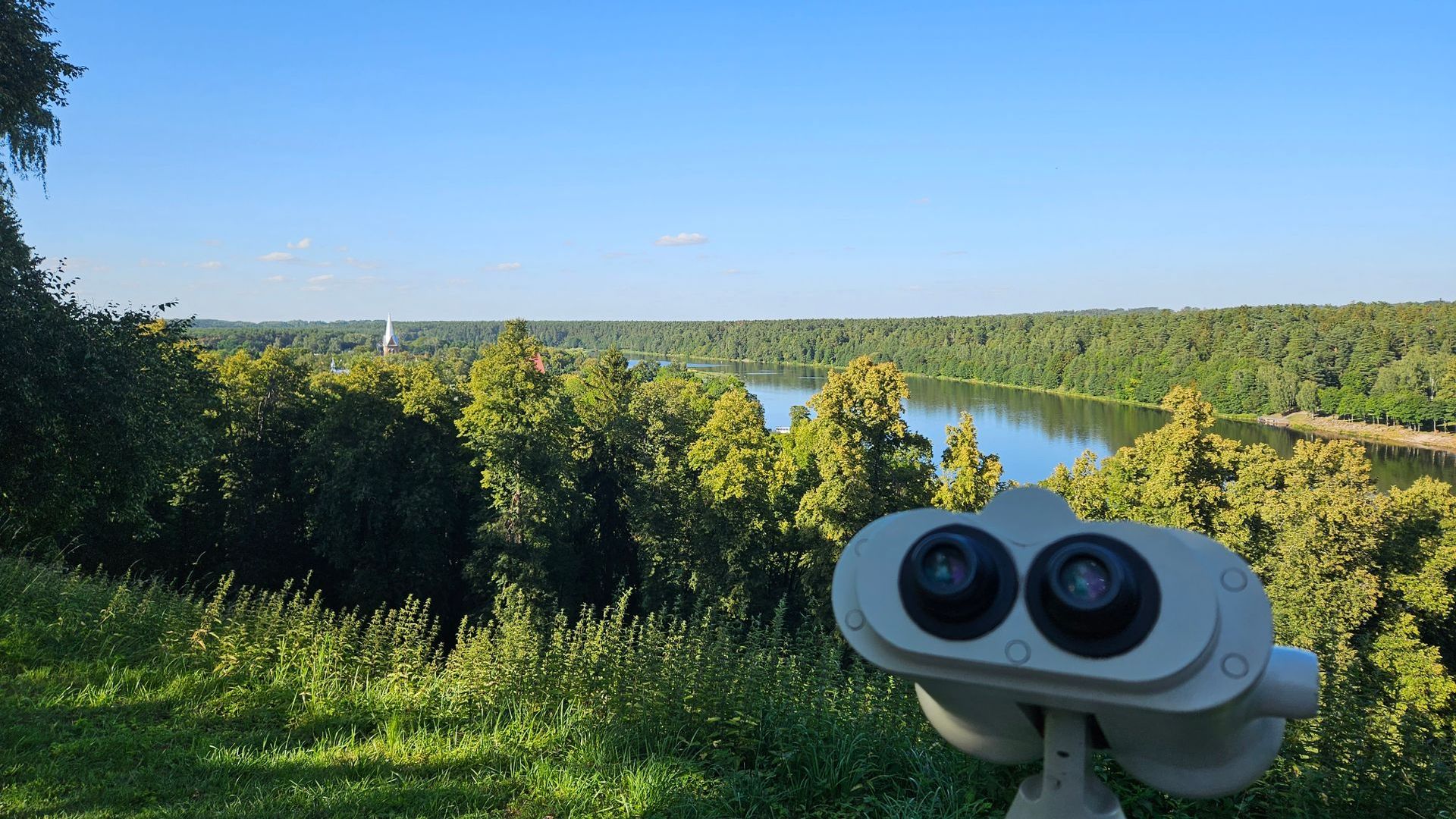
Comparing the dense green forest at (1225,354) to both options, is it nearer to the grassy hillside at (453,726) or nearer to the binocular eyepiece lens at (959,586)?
the grassy hillside at (453,726)

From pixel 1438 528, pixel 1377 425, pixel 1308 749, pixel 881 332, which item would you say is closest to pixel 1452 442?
pixel 1377 425

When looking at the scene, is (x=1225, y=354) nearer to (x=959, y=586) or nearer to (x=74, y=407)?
(x=74, y=407)

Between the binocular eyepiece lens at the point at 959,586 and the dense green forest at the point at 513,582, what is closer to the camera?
the binocular eyepiece lens at the point at 959,586

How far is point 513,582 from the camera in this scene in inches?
643

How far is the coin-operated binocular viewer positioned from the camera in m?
0.83

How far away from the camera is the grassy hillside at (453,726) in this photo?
3180 millimetres

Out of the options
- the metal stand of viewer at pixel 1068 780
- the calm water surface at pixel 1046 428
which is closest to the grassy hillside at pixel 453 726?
the metal stand of viewer at pixel 1068 780

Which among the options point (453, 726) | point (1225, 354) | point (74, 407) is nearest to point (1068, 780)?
point (453, 726)

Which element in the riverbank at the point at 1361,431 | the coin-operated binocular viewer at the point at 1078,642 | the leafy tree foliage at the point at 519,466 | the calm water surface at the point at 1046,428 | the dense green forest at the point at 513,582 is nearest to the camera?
the coin-operated binocular viewer at the point at 1078,642

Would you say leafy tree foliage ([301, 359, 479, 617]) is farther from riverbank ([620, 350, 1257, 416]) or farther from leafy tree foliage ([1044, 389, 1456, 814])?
leafy tree foliage ([1044, 389, 1456, 814])

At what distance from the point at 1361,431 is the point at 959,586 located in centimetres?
6545

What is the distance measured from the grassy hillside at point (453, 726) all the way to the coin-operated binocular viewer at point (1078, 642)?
85.7 inches

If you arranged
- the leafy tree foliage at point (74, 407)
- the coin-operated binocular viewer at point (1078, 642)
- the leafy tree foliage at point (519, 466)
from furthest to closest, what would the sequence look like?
the leafy tree foliage at point (519, 466) → the leafy tree foliage at point (74, 407) → the coin-operated binocular viewer at point (1078, 642)

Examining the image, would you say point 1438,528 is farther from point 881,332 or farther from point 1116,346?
point 881,332
